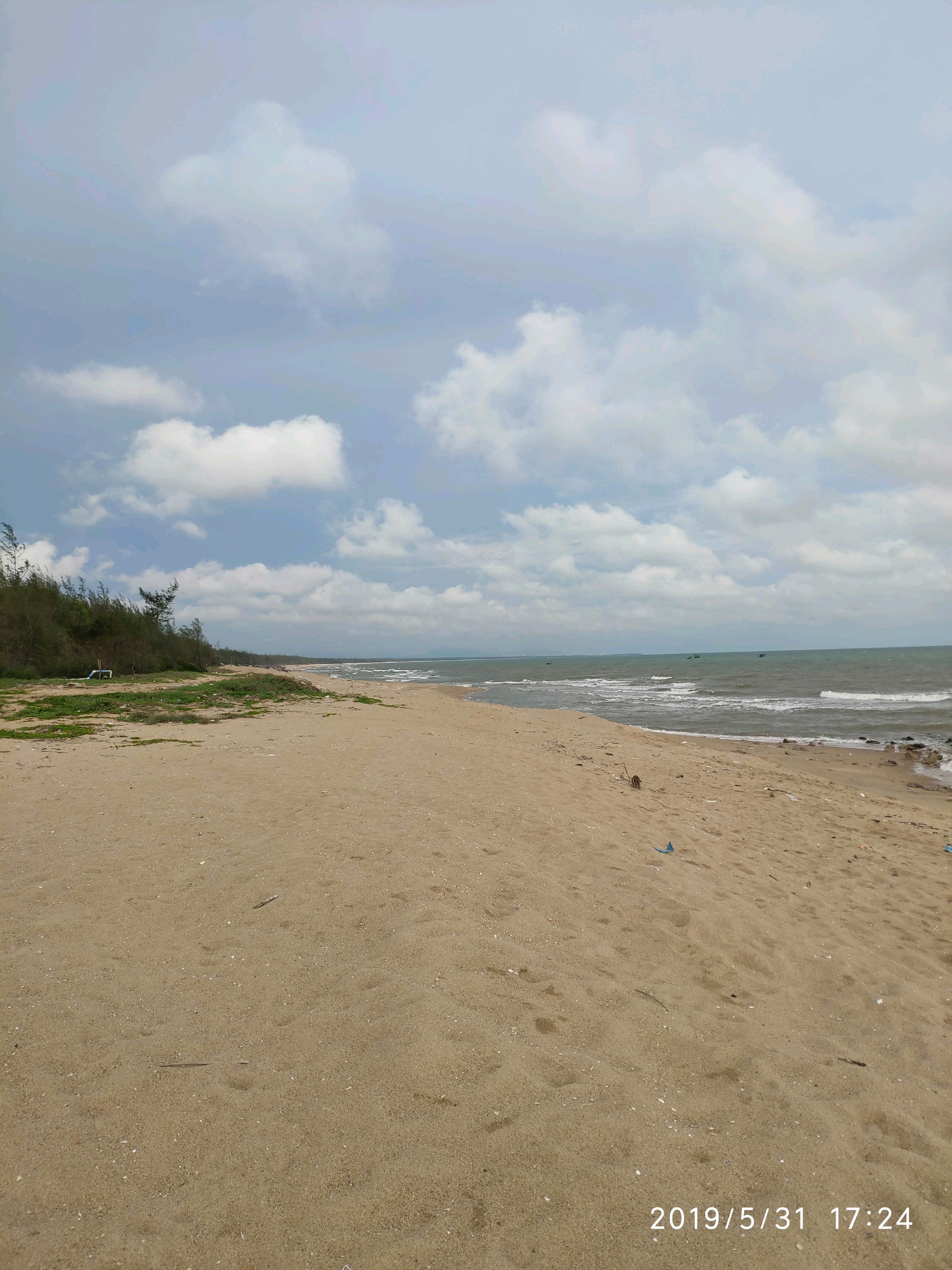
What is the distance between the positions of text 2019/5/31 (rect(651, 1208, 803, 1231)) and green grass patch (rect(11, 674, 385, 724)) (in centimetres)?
1311

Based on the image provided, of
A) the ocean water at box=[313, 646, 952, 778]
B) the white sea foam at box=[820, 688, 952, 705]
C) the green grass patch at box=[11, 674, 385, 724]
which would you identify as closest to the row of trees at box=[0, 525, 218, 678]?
the green grass patch at box=[11, 674, 385, 724]

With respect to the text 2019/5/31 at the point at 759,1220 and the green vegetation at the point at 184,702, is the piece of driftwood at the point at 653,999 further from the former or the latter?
the green vegetation at the point at 184,702

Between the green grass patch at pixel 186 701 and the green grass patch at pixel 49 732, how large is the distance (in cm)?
156

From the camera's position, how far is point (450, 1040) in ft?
10.4

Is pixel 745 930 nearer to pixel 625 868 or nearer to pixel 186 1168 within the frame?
pixel 625 868

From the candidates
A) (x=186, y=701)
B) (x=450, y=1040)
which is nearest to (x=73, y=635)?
(x=186, y=701)

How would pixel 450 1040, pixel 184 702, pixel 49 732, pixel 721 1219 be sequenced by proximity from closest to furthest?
1. pixel 721 1219
2. pixel 450 1040
3. pixel 49 732
4. pixel 184 702

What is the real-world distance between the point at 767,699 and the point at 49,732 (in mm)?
30668

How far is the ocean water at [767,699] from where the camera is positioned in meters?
20.3

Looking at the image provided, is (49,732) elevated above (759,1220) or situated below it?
above

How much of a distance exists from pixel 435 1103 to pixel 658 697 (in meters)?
32.3
